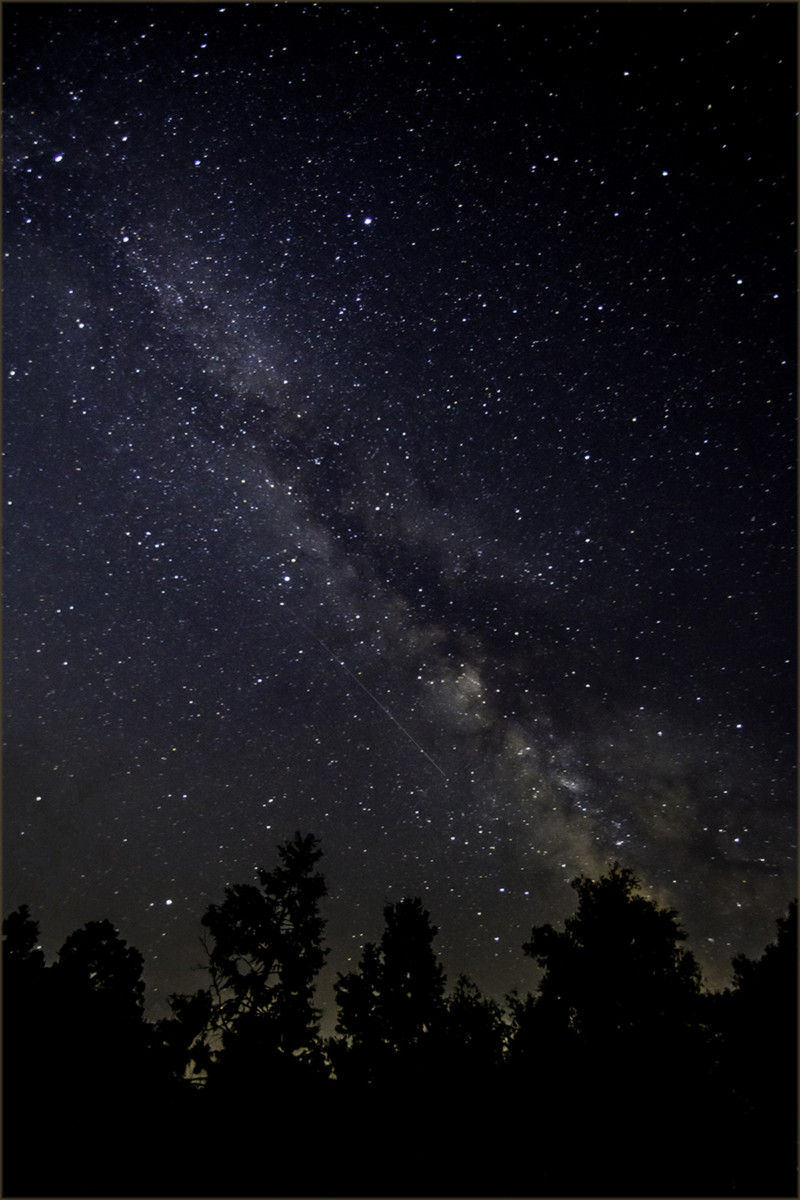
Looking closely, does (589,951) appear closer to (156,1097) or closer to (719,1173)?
(719,1173)

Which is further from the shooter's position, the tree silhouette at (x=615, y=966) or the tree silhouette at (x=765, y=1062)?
the tree silhouette at (x=615, y=966)

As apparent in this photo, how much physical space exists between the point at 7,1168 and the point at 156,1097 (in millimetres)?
3520

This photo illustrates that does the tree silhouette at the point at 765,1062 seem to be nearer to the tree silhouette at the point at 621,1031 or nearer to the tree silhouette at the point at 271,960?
the tree silhouette at the point at 621,1031

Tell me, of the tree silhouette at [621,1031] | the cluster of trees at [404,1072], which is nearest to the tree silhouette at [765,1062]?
the cluster of trees at [404,1072]

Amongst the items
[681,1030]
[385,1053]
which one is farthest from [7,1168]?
[681,1030]

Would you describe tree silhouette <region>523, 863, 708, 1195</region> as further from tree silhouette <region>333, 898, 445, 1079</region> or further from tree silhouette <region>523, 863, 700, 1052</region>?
tree silhouette <region>333, 898, 445, 1079</region>

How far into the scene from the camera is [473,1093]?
42.9 feet

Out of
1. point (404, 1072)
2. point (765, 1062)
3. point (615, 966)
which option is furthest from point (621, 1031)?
point (404, 1072)

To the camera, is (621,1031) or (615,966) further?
(615,966)

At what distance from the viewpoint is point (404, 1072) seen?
1412 centimetres

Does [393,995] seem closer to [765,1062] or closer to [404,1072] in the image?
[404,1072]

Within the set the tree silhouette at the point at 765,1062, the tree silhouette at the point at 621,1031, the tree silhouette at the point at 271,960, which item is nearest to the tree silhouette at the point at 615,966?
the tree silhouette at the point at 621,1031

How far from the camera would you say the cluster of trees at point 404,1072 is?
10492mm

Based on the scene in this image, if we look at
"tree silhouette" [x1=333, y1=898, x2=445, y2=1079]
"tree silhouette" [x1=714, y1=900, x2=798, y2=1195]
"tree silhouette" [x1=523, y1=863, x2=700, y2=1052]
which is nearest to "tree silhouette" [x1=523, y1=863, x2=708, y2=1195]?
"tree silhouette" [x1=523, y1=863, x2=700, y2=1052]
